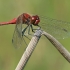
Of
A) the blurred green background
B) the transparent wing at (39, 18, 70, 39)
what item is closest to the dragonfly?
the transparent wing at (39, 18, 70, 39)

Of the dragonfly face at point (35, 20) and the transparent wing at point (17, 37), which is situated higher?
the transparent wing at point (17, 37)

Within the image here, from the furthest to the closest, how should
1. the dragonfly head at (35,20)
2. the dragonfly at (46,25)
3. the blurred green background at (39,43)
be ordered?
the blurred green background at (39,43)
the dragonfly head at (35,20)
the dragonfly at (46,25)

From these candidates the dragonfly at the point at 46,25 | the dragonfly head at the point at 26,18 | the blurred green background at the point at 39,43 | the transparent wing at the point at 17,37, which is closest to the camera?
the transparent wing at the point at 17,37

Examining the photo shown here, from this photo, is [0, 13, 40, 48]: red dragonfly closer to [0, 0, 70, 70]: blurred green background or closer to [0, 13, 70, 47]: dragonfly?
[0, 13, 70, 47]: dragonfly

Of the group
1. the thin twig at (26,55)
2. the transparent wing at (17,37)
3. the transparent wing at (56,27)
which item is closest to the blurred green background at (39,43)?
the transparent wing at (56,27)

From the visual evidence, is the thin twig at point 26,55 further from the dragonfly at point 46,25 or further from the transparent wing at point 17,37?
the dragonfly at point 46,25

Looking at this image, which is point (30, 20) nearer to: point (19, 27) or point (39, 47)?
point (19, 27)

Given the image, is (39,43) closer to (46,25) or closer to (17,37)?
(46,25)
